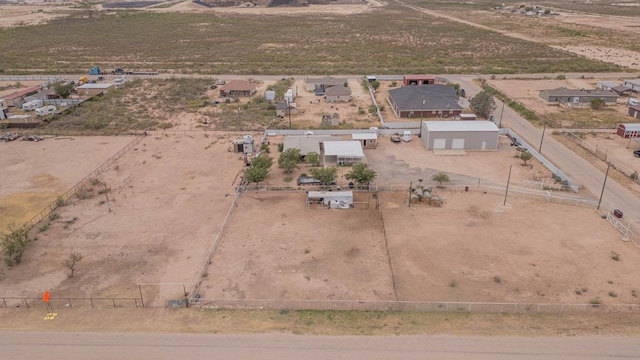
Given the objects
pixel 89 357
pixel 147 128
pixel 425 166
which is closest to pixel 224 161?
pixel 147 128

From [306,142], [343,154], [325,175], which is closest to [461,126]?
[343,154]

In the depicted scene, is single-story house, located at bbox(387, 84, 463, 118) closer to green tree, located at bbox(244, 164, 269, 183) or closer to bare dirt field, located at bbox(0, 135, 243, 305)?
bare dirt field, located at bbox(0, 135, 243, 305)

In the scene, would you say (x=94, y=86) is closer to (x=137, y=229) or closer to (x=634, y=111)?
(x=137, y=229)


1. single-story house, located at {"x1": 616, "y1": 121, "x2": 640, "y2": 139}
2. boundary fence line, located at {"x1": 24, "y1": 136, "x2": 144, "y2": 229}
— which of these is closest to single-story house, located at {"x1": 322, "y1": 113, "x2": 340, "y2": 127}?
boundary fence line, located at {"x1": 24, "y1": 136, "x2": 144, "y2": 229}

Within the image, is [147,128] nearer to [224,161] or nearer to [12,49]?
[224,161]

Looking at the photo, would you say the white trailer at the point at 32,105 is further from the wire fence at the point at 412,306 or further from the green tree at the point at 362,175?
the wire fence at the point at 412,306
